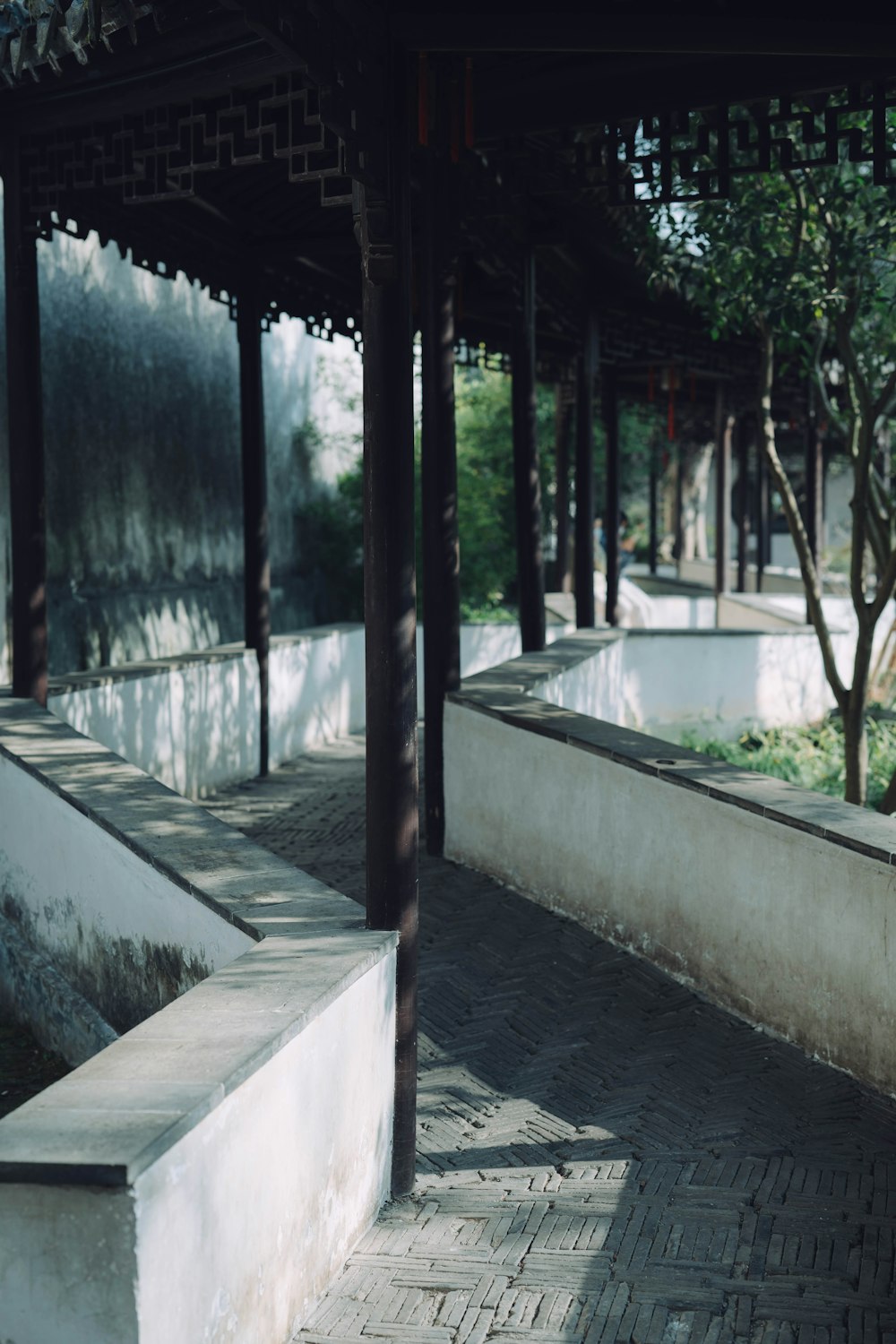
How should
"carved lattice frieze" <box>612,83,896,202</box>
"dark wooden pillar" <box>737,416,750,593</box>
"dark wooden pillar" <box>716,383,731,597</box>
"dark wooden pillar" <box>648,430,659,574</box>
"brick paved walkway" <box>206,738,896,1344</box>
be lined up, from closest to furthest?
"brick paved walkway" <box>206,738,896,1344</box> < "carved lattice frieze" <box>612,83,896,202</box> < "dark wooden pillar" <box>716,383,731,597</box> < "dark wooden pillar" <box>737,416,750,593</box> < "dark wooden pillar" <box>648,430,659,574</box>

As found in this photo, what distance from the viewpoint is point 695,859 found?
5527 mm

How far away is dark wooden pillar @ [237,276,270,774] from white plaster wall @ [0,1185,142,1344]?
25.4ft

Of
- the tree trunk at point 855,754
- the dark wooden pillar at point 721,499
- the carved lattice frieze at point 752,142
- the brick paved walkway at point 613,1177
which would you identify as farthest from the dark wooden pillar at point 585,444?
the carved lattice frieze at point 752,142

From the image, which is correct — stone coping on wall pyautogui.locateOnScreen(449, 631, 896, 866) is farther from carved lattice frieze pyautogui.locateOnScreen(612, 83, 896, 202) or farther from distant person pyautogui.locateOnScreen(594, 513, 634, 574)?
distant person pyautogui.locateOnScreen(594, 513, 634, 574)

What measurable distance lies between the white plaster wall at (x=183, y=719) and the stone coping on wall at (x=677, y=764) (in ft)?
7.20

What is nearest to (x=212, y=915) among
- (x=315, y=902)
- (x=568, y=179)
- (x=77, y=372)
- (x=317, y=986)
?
(x=315, y=902)

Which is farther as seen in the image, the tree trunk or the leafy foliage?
the leafy foliage

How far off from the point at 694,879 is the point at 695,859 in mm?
90

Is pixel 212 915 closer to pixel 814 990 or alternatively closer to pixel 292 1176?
pixel 292 1176

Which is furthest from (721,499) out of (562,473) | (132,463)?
(132,463)

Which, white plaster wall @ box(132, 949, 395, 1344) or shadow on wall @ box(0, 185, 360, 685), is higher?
shadow on wall @ box(0, 185, 360, 685)

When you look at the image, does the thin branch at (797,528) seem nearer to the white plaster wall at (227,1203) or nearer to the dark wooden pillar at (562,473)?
the white plaster wall at (227,1203)

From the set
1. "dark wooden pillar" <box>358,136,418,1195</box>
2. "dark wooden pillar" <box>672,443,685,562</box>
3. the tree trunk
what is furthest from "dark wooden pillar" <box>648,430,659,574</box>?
"dark wooden pillar" <box>358,136,418,1195</box>

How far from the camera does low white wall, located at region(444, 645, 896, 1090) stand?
4672mm
